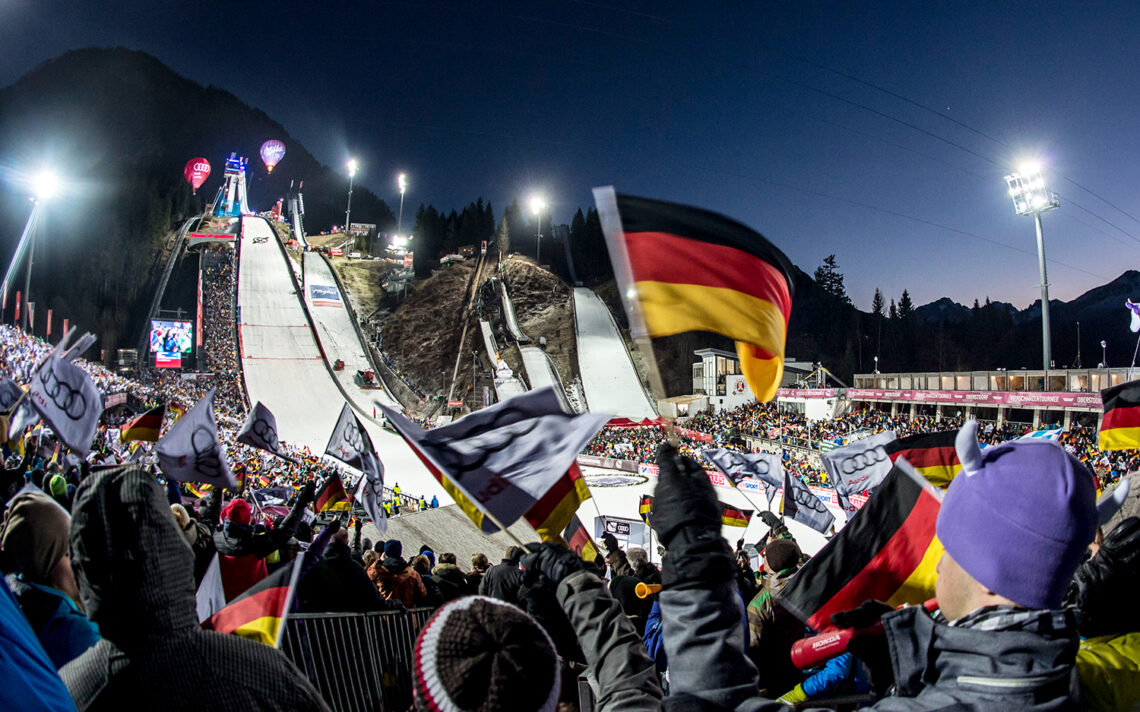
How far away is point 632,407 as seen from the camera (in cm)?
4219

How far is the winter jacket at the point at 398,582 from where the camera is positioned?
169 inches

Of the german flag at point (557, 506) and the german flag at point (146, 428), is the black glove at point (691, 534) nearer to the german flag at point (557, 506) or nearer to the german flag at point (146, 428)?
the german flag at point (557, 506)

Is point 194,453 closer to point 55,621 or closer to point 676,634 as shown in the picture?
point 55,621

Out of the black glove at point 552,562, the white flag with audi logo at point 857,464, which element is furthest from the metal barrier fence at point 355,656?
the white flag with audi logo at point 857,464

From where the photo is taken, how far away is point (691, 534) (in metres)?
1.16

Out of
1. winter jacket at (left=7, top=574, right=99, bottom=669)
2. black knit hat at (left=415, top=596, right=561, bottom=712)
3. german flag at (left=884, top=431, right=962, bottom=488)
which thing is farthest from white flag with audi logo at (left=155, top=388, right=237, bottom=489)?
german flag at (left=884, top=431, right=962, bottom=488)

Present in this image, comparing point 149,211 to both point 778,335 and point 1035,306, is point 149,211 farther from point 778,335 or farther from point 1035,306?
point 1035,306

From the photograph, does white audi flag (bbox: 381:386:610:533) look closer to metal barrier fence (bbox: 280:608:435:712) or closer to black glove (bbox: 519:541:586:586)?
metal barrier fence (bbox: 280:608:435:712)

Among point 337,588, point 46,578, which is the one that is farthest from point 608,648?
point 337,588

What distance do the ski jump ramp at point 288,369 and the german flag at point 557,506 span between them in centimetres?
1790

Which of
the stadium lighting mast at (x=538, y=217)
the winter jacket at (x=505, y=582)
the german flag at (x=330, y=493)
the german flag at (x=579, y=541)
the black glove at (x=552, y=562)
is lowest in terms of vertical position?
the german flag at (x=330, y=493)

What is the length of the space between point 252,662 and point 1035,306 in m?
179

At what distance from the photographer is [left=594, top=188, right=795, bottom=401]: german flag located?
205 cm

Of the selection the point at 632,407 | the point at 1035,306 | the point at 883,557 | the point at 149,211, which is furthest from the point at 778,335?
the point at 1035,306
